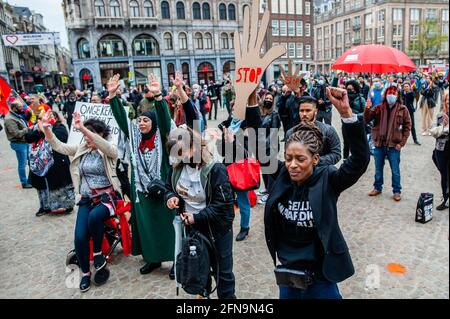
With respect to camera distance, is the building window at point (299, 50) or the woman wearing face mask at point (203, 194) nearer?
the woman wearing face mask at point (203, 194)

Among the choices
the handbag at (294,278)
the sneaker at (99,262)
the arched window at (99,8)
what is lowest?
the sneaker at (99,262)

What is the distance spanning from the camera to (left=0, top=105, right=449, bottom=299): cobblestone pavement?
11.4 ft

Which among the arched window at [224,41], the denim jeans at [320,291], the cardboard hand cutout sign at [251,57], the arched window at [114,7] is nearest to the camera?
the denim jeans at [320,291]

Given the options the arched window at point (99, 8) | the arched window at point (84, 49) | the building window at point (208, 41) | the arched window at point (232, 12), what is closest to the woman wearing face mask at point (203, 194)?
the arched window at point (84, 49)

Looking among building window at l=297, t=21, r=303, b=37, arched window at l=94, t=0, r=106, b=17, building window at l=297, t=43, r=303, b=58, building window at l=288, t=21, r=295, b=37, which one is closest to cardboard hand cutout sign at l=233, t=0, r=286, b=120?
arched window at l=94, t=0, r=106, b=17

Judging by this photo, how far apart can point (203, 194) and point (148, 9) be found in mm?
42766

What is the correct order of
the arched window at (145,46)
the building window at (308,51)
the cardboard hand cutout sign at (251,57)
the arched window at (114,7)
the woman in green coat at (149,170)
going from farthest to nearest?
the building window at (308,51)
the arched window at (145,46)
the arched window at (114,7)
the woman in green coat at (149,170)
the cardboard hand cutout sign at (251,57)

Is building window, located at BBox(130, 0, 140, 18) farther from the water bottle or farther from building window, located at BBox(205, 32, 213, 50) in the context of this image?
the water bottle

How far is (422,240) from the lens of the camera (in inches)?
170

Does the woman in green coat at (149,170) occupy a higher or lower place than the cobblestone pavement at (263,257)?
higher

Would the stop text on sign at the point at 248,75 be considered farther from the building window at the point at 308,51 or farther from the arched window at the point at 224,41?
the building window at the point at 308,51

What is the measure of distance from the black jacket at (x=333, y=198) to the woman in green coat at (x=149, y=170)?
1756 millimetres

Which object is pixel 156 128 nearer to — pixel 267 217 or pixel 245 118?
pixel 245 118

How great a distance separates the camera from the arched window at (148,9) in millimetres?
40281
